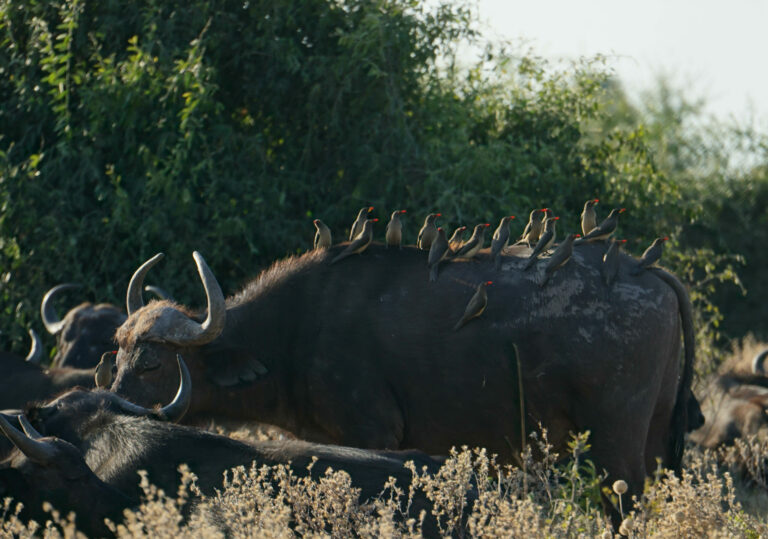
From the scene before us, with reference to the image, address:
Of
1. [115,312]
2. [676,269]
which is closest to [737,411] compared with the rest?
[676,269]

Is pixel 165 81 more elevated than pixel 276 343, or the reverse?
pixel 165 81

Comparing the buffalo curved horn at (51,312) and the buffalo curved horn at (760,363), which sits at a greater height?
the buffalo curved horn at (51,312)

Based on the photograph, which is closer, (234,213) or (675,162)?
(234,213)

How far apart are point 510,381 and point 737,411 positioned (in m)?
4.26

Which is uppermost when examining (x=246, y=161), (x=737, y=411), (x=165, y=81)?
(x=165, y=81)

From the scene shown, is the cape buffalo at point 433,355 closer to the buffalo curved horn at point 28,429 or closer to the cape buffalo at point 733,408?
the buffalo curved horn at point 28,429

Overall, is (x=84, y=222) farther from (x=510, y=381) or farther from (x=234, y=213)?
(x=510, y=381)

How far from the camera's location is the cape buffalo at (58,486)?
4328 mm

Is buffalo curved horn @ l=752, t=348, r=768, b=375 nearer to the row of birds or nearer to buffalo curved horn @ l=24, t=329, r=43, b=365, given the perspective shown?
the row of birds

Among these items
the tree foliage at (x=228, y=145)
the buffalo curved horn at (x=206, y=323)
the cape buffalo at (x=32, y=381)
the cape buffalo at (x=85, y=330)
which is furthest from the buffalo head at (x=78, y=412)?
the tree foliage at (x=228, y=145)

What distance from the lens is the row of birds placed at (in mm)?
6188

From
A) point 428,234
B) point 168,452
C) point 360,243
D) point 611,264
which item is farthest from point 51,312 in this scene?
point 611,264

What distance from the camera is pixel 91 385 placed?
7.57 m

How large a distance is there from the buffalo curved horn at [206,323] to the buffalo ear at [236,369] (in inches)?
8.6
